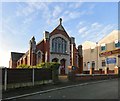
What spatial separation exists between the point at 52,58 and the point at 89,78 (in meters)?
11.2

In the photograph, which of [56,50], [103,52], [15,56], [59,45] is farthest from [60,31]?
[15,56]

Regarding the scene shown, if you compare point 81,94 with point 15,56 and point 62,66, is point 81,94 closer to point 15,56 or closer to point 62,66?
point 62,66

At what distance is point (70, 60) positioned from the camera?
3825cm

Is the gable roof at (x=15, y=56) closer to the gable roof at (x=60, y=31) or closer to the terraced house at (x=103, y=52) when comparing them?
the gable roof at (x=60, y=31)

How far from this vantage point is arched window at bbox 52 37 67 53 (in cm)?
3644

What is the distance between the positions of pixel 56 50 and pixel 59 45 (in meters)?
1.28

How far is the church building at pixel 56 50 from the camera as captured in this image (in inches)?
1355

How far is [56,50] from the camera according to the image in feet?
120

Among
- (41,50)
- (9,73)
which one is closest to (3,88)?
(9,73)

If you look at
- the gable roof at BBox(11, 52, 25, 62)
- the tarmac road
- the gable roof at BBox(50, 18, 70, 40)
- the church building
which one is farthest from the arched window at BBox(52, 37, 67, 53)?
the tarmac road

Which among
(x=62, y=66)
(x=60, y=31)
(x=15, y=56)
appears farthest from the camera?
(x=15, y=56)

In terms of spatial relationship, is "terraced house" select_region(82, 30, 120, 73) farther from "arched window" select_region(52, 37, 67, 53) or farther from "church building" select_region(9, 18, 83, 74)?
"arched window" select_region(52, 37, 67, 53)

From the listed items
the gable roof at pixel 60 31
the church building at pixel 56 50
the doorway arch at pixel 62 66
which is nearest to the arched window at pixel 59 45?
the church building at pixel 56 50

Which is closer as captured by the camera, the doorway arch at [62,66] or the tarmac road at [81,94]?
the tarmac road at [81,94]
